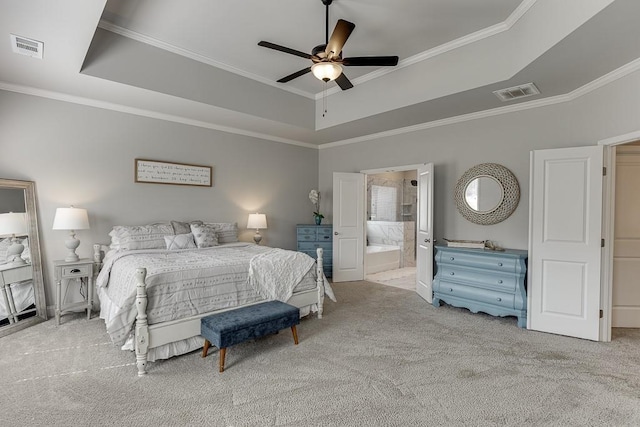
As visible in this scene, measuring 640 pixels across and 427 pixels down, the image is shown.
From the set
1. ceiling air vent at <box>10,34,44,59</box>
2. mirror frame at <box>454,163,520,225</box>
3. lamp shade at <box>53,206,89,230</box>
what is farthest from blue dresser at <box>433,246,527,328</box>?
ceiling air vent at <box>10,34,44,59</box>

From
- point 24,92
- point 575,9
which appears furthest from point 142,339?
point 575,9

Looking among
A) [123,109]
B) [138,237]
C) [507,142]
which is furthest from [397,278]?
[123,109]

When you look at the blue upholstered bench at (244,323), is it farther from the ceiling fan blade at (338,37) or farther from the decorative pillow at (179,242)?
the ceiling fan blade at (338,37)

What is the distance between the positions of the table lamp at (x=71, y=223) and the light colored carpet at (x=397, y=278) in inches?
179

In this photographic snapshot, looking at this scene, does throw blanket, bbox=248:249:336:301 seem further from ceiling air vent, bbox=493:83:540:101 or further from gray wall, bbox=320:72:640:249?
ceiling air vent, bbox=493:83:540:101

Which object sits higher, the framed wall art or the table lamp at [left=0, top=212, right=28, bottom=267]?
the framed wall art

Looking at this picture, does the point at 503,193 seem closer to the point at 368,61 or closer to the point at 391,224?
the point at 368,61

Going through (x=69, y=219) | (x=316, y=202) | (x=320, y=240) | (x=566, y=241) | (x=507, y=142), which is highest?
(x=507, y=142)

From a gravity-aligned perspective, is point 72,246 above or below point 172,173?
below

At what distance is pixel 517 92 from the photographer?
3676mm

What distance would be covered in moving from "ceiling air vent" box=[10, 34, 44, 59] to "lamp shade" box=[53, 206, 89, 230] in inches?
63.8

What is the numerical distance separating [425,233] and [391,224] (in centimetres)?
321

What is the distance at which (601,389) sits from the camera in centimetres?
238

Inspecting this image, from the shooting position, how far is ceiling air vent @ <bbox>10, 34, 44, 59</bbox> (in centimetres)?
270
